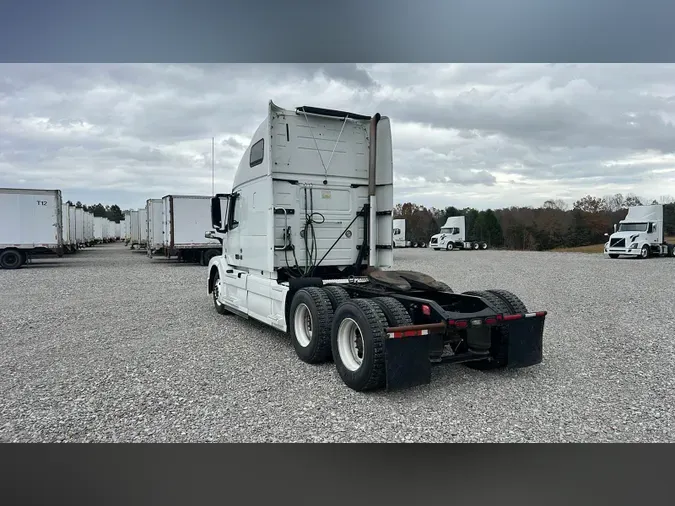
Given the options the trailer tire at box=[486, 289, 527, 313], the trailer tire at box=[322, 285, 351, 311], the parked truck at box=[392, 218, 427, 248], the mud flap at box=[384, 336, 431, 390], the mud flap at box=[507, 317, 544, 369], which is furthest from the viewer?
the parked truck at box=[392, 218, 427, 248]

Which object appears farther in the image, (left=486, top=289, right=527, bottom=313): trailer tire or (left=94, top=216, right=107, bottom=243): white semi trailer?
(left=94, top=216, right=107, bottom=243): white semi trailer

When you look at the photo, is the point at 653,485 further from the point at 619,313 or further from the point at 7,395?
the point at 619,313

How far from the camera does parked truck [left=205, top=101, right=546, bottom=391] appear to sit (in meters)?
5.54

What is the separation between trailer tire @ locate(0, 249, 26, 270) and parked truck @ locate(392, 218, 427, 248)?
29314 millimetres

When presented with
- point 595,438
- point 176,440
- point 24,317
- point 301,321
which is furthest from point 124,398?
point 24,317

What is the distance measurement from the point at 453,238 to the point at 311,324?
35406mm

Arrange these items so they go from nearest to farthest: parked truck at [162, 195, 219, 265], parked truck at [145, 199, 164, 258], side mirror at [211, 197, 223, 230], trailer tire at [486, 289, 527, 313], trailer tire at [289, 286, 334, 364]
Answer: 1. trailer tire at [486, 289, 527, 313]
2. trailer tire at [289, 286, 334, 364]
3. side mirror at [211, 197, 223, 230]
4. parked truck at [162, 195, 219, 265]
5. parked truck at [145, 199, 164, 258]

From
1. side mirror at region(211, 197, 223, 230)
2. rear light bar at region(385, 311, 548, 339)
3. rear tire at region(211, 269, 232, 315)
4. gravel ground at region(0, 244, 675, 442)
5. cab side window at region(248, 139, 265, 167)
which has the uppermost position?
cab side window at region(248, 139, 265, 167)

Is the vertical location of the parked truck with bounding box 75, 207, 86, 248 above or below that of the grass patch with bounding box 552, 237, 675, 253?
above

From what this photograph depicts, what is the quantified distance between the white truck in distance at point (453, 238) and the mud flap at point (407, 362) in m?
36.0

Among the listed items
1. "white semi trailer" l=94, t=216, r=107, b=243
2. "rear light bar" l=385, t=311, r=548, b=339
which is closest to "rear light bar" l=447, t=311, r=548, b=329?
"rear light bar" l=385, t=311, r=548, b=339

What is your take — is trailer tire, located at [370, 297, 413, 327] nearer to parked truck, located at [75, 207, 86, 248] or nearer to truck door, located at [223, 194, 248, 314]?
truck door, located at [223, 194, 248, 314]

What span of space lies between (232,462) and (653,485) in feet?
10.3

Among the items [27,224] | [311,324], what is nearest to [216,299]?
[311,324]
